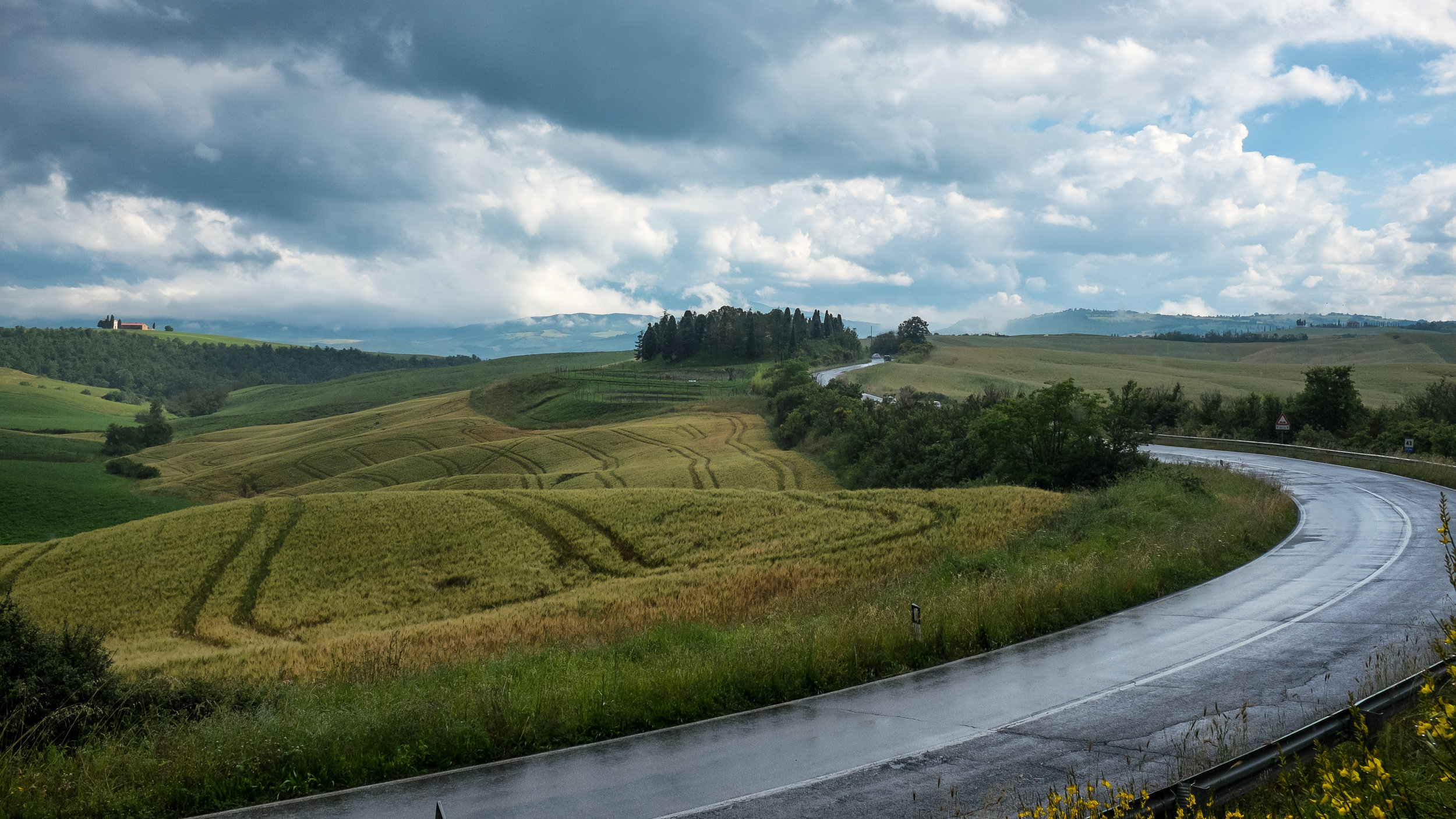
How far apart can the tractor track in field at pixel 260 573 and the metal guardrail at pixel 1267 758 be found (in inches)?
1117

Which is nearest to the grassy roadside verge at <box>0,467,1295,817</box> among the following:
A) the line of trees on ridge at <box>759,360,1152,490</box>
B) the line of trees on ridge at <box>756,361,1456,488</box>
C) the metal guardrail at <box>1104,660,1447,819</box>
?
the metal guardrail at <box>1104,660,1447,819</box>

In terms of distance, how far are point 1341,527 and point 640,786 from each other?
26605 mm

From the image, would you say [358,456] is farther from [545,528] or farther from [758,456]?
[545,528]

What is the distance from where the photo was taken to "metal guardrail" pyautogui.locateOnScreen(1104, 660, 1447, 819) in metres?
6.80

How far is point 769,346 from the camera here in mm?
175750

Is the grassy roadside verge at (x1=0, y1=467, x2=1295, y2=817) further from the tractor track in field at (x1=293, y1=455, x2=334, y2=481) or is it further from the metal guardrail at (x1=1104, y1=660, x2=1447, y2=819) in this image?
the tractor track in field at (x1=293, y1=455, x2=334, y2=481)

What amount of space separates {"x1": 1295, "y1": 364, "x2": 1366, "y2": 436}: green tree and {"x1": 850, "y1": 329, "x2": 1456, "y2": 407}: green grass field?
111 ft

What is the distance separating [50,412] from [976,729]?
224446mm

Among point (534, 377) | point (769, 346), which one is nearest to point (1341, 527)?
point (534, 377)

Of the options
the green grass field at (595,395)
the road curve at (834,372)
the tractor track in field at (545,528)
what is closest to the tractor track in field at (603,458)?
the tractor track in field at (545,528)

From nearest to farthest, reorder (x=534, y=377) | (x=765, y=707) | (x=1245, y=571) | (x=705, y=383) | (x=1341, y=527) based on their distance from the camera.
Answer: (x=765, y=707), (x=1245, y=571), (x=1341, y=527), (x=705, y=383), (x=534, y=377)

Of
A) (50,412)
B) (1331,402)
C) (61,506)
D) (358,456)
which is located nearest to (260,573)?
(61,506)

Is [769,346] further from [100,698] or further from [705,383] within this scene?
[100,698]

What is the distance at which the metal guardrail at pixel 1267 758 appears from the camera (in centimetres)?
680
